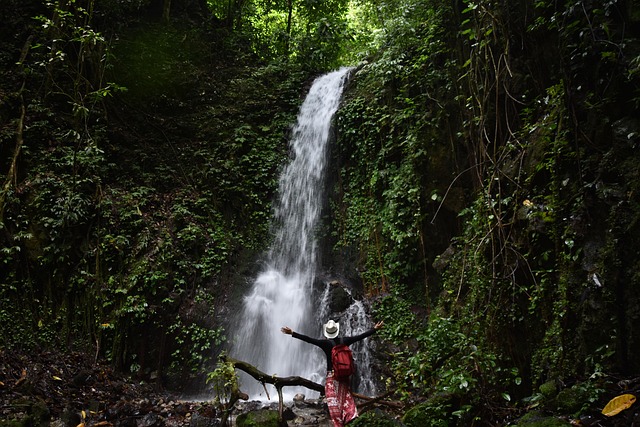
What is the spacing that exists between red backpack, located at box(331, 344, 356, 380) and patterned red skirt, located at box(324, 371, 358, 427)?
9 centimetres

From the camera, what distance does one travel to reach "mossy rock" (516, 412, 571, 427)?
3.12 metres

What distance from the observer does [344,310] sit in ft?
28.7

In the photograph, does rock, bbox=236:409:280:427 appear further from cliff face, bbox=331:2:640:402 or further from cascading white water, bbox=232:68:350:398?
cliff face, bbox=331:2:640:402

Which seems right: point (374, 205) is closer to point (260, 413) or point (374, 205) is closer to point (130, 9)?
point (260, 413)

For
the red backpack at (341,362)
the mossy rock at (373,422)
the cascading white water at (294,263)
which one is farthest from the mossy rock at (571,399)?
the cascading white water at (294,263)

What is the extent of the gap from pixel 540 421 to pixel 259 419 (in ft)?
11.5

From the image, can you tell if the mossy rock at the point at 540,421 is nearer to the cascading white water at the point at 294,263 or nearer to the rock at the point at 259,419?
the rock at the point at 259,419

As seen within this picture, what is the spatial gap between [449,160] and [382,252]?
2243mm

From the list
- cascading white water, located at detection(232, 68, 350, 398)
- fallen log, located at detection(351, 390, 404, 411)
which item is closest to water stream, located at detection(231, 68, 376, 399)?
cascading white water, located at detection(232, 68, 350, 398)

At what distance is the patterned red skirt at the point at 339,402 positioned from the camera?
4.82 meters

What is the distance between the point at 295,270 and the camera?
1014cm

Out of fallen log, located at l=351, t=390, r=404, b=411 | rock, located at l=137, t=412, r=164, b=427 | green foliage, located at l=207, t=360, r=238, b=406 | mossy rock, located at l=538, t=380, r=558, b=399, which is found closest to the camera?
mossy rock, located at l=538, t=380, r=558, b=399

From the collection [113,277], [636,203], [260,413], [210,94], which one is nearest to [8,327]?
[113,277]

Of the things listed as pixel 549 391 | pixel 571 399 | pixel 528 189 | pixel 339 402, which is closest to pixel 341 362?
pixel 339 402
